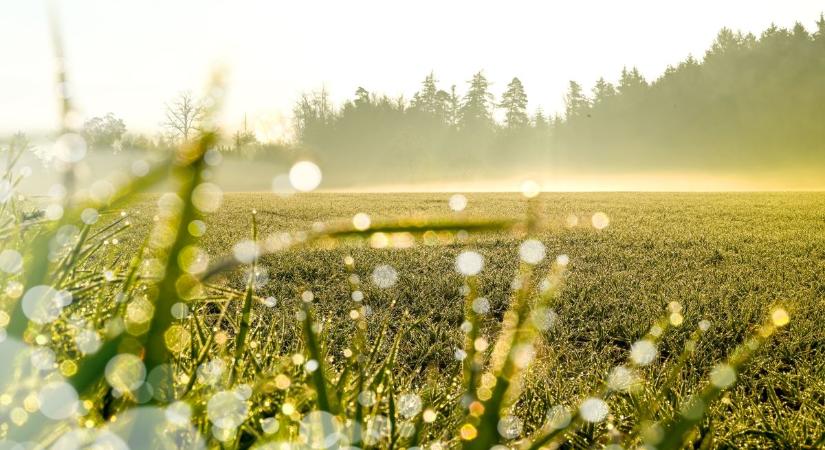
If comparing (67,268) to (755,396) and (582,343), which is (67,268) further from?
(582,343)

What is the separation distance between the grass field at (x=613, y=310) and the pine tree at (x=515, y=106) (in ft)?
190

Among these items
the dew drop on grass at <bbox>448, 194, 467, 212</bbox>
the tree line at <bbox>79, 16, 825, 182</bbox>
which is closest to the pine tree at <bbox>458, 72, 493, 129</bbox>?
the tree line at <bbox>79, 16, 825, 182</bbox>

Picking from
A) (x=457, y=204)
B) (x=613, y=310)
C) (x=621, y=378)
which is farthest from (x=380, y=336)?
(x=457, y=204)

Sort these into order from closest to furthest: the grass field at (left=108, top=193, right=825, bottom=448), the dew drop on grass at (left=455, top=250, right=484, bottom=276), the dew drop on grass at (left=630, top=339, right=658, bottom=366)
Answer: the grass field at (left=108, top=193, right=825, bottom=448) < the dew drop on grass at (left=630, top=339, right=658, bottom=366) < the dew drop on grass at (left=455, top=250, right=484, bottom=276)

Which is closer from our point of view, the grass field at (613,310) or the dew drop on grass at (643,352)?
the grass field at (613,310)

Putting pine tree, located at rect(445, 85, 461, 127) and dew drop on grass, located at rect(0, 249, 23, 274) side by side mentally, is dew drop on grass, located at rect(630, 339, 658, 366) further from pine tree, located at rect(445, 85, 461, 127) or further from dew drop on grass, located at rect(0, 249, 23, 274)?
pine tree, located at rect(445, 85, 461, 127)

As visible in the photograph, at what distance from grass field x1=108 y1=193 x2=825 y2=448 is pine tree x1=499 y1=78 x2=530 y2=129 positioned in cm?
5790

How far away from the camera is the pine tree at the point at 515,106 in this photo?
62344mm

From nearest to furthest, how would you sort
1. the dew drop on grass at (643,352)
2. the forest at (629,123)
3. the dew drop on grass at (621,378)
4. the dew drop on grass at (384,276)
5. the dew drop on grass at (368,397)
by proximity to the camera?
the dew drop on grass at (368,397)
the dew drop on grass at (621,378)
the dew drop on grass at (643,352)
the dew drop on grass at (384,276)
the forest at (629,123)

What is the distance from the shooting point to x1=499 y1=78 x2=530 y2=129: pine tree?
6234 centimetres

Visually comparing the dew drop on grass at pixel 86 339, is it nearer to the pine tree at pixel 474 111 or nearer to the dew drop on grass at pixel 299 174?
the dew drop on grass at pixel 299 174

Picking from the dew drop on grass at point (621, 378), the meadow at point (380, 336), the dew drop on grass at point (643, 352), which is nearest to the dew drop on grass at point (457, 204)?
the meadow at point (380, 336)

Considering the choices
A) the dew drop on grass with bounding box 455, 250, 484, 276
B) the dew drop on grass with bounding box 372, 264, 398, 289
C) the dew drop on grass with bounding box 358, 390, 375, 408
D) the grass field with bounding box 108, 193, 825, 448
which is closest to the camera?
the dew drop on grass with bounding box 358, 390, 375, 408

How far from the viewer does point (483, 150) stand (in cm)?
6284
